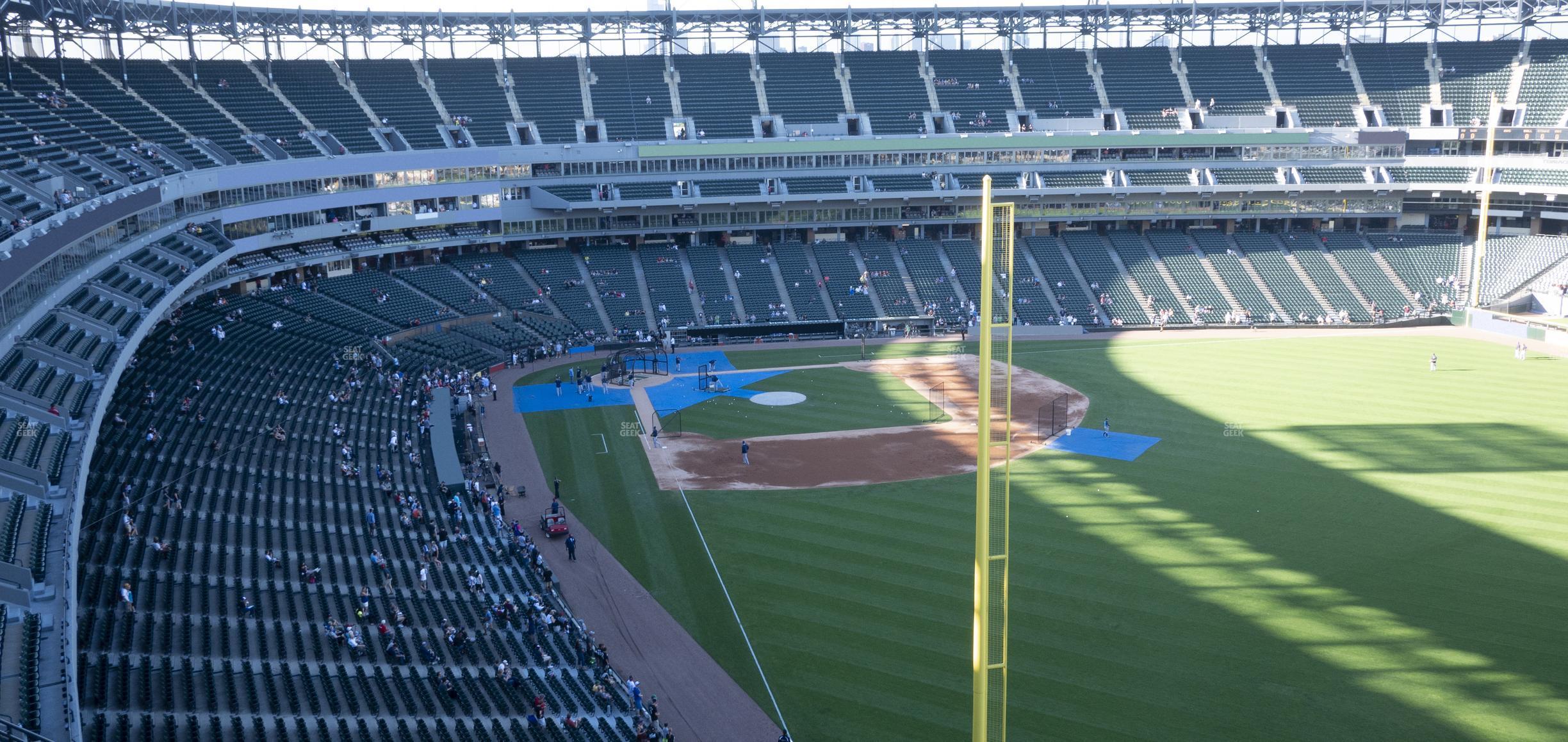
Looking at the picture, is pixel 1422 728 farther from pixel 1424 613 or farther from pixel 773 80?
pixel 773 80

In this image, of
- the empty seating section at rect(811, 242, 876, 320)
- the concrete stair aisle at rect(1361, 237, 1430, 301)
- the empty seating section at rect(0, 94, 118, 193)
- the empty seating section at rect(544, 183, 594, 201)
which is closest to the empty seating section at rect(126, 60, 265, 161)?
the empty seating section at rect(0, 94, 118, 193)

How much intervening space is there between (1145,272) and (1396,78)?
2388cm

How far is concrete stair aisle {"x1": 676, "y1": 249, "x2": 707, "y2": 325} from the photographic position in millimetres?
63731

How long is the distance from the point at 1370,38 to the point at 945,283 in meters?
38.0

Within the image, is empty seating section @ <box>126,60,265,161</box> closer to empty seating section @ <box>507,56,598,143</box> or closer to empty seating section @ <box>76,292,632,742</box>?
empty seating section @ <box>507,56,598,143</box>

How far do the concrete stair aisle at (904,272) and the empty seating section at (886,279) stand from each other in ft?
0.13

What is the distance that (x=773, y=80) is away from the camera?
73562 millimetres

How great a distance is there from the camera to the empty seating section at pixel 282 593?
19.0 meters

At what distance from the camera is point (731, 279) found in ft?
219

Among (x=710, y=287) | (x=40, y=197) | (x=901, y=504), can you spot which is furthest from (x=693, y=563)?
(x=710, y=287)

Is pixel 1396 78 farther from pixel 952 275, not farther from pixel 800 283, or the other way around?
pixel 800 283

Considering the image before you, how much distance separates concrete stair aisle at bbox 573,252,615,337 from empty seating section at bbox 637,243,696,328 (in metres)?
2.78

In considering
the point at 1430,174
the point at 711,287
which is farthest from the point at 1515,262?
the point at 711,287

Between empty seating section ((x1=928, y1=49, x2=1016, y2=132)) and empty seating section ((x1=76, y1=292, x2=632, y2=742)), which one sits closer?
empty seating section ((x1=76, y1=292, x2=632, y2=742))
